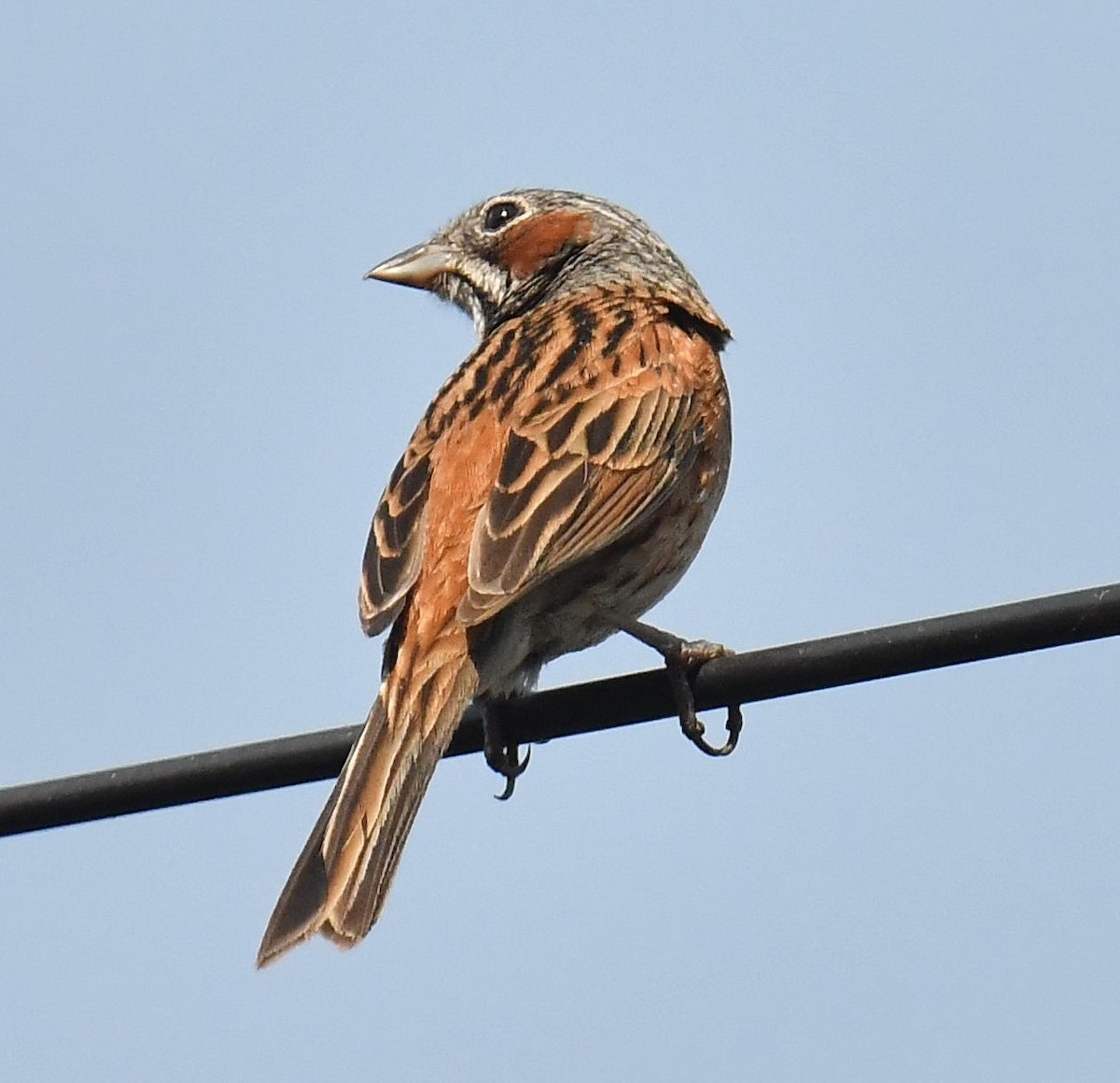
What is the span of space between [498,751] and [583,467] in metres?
0.94

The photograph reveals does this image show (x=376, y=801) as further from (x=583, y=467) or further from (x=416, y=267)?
(x=416, y=267)

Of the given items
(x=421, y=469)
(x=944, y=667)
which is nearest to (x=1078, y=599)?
(x=944, y=667)

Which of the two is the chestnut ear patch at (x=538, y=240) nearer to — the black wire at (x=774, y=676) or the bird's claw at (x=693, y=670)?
the bird's claw at (x=693, y=670)

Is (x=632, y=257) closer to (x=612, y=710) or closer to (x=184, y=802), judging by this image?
(x=612, y=710)

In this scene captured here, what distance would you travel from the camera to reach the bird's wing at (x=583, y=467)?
257 inches

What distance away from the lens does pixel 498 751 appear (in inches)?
278

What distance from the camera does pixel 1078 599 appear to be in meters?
4.84

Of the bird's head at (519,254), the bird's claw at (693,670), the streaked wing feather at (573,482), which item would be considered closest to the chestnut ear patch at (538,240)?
the bird's head at (519,254)

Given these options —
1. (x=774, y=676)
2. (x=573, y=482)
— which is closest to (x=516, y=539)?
(x=573, y=482)

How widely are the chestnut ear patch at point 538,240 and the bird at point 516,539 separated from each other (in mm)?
903

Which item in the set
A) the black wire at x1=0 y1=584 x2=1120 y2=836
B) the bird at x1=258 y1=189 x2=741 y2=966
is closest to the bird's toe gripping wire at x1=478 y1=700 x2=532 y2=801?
the bird at x1=258 y1=189 x2=741 y2=966

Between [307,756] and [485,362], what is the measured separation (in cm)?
295

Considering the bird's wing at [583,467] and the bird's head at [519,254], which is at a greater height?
the bird's head at [519,254]

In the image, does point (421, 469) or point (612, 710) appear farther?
point (421, 469)
